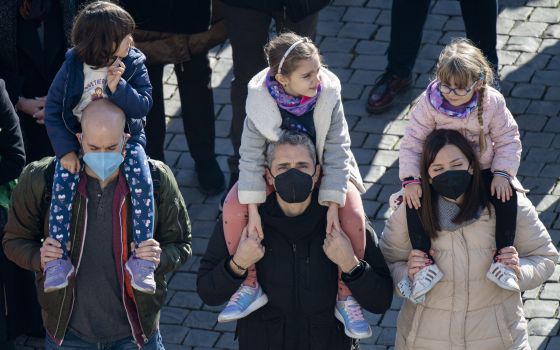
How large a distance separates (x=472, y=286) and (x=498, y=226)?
0.33m

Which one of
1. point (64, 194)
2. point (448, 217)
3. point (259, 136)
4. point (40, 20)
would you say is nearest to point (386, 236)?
point (448, 217)

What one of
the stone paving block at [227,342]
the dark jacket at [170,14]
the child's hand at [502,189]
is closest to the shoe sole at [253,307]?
the child's hand at [502,189]

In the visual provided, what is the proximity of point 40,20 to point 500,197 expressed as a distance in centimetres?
317

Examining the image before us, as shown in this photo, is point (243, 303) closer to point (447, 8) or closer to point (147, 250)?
point (147, 250)

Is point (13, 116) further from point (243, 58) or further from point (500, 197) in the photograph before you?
point (500, 197)

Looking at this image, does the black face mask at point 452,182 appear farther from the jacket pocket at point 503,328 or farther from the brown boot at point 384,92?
the brown boot at point 384,92

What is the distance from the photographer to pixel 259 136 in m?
7.01

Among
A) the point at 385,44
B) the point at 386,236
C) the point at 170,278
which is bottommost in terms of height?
the point at 170,278

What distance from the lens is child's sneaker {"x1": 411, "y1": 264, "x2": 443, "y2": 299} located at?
6.79 metres

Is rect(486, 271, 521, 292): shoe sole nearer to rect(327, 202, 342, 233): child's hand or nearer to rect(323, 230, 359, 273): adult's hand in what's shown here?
rect(323, 230, 359, 273): adult's hand

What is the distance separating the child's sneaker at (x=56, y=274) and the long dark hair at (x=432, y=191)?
1.79 meters

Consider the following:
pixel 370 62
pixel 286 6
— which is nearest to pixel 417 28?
pixel 370 62

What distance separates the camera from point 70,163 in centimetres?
693

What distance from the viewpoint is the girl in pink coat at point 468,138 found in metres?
6.80
